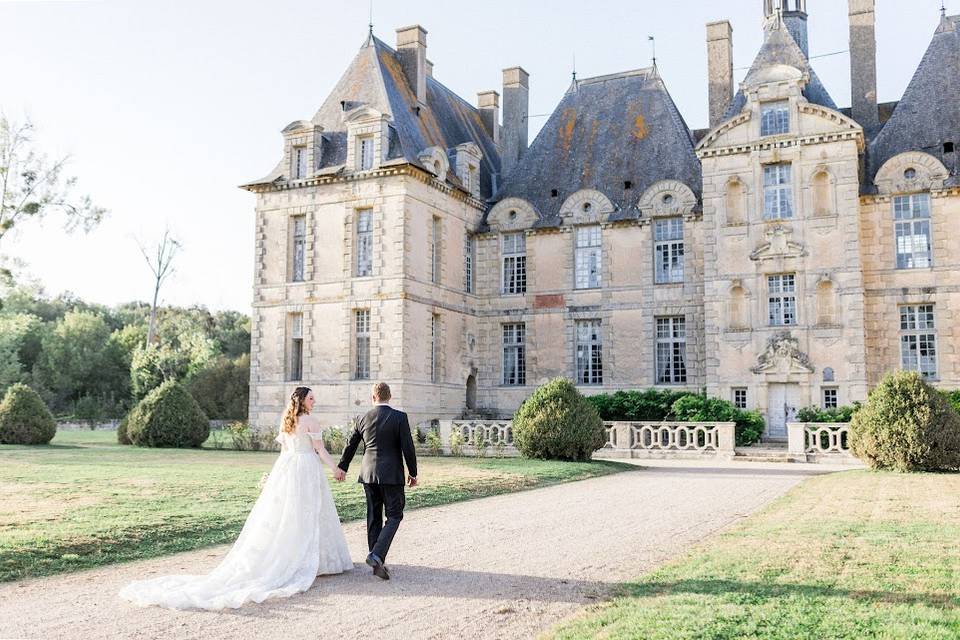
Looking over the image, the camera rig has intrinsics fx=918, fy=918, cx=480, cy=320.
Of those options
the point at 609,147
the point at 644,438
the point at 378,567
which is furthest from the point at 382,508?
the point at 609,147

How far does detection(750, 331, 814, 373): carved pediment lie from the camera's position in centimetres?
2661

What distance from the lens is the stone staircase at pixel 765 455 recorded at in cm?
2206

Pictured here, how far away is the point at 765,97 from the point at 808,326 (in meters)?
7.05

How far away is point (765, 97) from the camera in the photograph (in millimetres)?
27766

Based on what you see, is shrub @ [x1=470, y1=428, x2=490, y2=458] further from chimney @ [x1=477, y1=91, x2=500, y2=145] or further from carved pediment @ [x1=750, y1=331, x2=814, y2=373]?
chimney @ [x1=477, y1=91, x2=500, y2=145]

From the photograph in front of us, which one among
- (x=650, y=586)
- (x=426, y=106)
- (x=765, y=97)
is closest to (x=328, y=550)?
(x=650, y=586)

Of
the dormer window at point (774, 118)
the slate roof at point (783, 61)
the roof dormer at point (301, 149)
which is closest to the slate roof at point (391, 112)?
the roof dormer at point (301, 149)

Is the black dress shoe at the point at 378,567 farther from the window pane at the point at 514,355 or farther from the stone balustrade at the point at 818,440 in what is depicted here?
the window pane at the point at 514,355

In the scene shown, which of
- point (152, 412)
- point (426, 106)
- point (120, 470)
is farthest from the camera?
point (426, 106)

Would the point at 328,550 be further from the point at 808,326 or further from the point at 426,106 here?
the point at 426,106

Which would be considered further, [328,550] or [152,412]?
[152,412]

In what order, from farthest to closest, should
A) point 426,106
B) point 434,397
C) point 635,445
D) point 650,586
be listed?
point 426,106, point 434,397, point 635,445, point 650,586

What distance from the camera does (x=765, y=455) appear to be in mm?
22781

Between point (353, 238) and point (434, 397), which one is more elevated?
point (353, 238)
